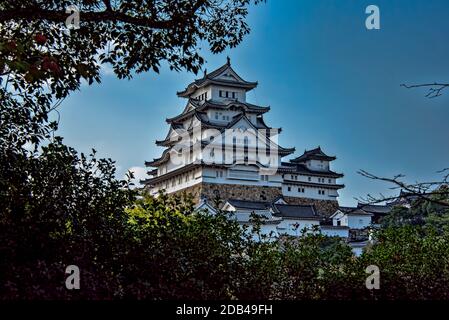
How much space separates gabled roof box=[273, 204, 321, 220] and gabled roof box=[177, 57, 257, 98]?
8.09m

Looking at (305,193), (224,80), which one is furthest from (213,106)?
(305,193)

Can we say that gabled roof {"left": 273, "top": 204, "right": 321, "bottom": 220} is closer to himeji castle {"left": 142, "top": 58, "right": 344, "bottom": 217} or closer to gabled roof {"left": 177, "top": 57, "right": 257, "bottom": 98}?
himeji castle {"left": 142, "top": 58, "right": 344, "bottom": 217}

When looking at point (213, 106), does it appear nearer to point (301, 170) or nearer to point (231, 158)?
point (231, 158)

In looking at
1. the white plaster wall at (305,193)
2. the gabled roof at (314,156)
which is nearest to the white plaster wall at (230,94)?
the gabled roof at (314,156)

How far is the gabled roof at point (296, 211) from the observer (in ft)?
102

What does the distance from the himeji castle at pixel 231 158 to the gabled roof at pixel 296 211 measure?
1192 millimetres

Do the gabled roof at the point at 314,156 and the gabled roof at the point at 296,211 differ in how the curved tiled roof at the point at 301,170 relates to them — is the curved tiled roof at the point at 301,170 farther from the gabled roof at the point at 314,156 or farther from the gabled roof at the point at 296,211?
the gabled roof at the point at 296,211

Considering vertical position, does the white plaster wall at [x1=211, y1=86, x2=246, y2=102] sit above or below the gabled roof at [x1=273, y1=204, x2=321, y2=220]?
above

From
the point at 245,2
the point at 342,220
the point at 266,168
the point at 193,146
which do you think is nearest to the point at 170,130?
the point at 193,146

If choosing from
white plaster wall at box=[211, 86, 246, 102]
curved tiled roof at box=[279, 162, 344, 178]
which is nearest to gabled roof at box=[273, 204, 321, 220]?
curved tiled roof at box=[279, 162, 344, 178]

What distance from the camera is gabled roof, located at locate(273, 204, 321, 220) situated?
31087 millimetres
